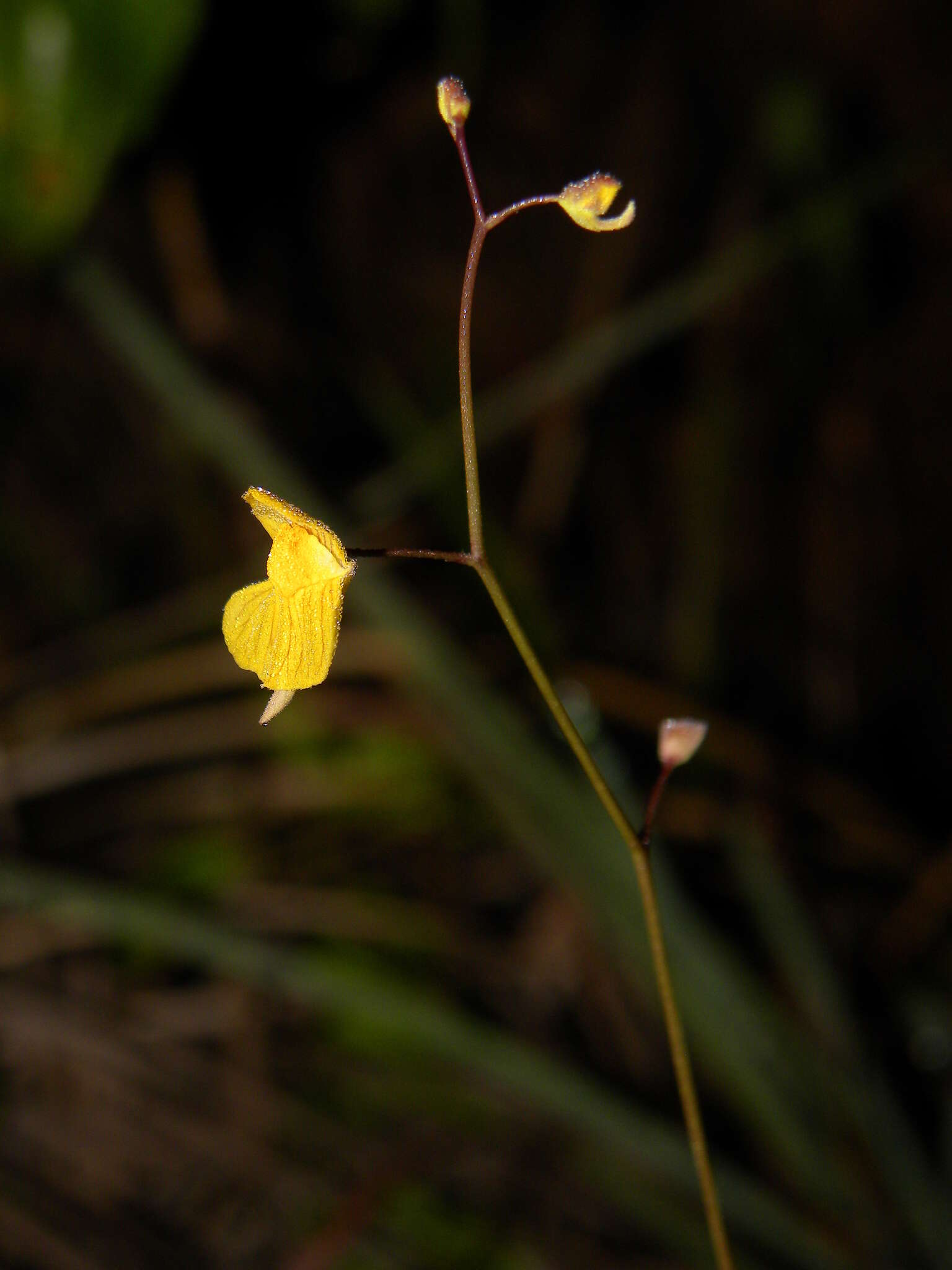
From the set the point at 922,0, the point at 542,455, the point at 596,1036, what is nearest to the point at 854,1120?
the point at 596,1036

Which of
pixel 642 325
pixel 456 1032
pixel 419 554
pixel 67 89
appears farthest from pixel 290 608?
pixel 642 325

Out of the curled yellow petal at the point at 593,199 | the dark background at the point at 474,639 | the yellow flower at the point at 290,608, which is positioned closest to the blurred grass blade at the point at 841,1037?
the dark background at the point at 474,639

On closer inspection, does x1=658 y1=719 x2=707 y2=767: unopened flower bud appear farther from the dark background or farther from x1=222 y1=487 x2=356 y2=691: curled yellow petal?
the dark background

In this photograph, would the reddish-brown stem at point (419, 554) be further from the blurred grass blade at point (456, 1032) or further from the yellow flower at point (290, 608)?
the blurred grass blade at point (456, 1032)

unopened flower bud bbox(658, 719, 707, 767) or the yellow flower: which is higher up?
the yellow flower

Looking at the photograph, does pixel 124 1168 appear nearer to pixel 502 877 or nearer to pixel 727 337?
pixel 502 877

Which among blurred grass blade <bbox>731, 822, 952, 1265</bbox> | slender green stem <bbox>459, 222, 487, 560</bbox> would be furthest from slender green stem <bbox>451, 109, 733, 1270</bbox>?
blurred grass blade <bbox>731, 822, 952, 1265</bbox>
